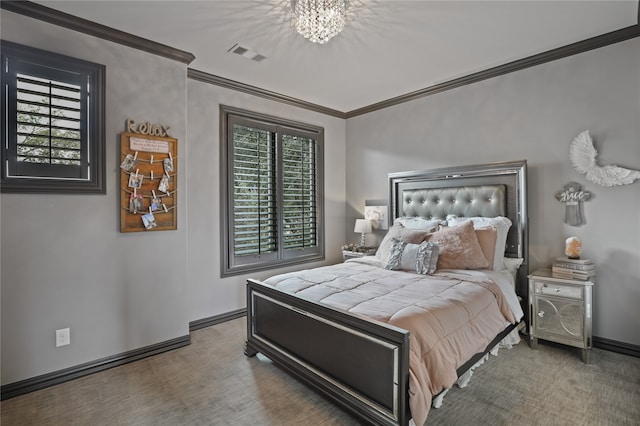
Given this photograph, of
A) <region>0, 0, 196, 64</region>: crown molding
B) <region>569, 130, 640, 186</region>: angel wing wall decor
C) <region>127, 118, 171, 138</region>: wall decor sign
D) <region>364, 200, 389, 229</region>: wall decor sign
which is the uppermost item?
<region>0, 0, 196, 64</region>: crown molding

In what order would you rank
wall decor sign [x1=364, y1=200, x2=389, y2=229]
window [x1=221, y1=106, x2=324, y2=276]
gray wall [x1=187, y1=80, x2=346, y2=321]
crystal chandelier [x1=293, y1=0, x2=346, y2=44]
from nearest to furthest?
crystal chandelier [x1=293, y1=0, x2=346, y2=44], gray wall [x1=187, y1=80, x2=346, y2=321], window [x1=221, y1=106, x2=324, y2=276], wall decor sign [x1=364, y1=200, x2=389, y2=229]

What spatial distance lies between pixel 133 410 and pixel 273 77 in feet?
10.8

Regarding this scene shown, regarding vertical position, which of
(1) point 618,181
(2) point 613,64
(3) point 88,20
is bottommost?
(1) point 618,181

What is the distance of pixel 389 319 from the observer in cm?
185

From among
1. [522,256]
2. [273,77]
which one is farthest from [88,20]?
[522,256]

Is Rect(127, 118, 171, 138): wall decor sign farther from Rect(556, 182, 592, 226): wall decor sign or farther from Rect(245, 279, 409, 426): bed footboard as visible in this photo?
Rect(556, 182, 592, 226): wall decor sign

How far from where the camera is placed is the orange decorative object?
2797 millimetres

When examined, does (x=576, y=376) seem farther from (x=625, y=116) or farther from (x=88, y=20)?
(x=88, y=20)

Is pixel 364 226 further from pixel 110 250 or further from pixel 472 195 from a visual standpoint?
pixel 110 250

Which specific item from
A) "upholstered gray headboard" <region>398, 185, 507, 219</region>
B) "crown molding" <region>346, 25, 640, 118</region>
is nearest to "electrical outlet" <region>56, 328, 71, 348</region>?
"upholstered gray headboard" <region>398, 185, 507, 219</region>

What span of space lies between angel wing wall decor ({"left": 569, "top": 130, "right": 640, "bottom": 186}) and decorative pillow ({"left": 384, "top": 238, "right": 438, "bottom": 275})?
146cm

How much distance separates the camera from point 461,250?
2.96 m

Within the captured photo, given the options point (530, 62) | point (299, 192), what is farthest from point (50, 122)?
point (530, 62)

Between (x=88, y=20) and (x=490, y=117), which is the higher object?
(x=88, y=20)
